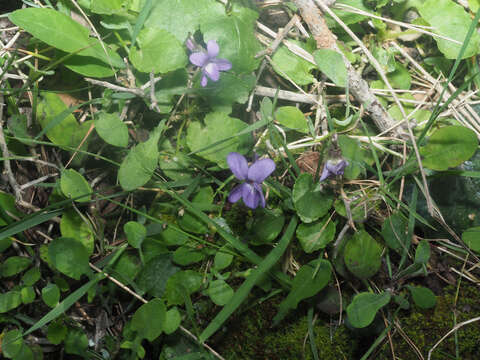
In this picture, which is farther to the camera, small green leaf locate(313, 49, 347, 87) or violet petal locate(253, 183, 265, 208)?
small green leaf locate(313, 49, 347, 87)

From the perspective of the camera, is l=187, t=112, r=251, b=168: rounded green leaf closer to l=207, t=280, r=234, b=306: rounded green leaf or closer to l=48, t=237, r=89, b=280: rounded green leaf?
l=207, t=280, r=234, b=306: rounded green leaf

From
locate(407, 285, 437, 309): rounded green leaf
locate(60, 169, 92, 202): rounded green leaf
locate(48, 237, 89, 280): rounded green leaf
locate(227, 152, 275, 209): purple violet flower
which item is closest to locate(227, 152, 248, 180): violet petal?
locate(227, 152, 275, 209): purple violet flower

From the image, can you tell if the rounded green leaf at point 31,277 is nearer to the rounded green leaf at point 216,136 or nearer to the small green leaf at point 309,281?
the rounded green leaf at point 216,136

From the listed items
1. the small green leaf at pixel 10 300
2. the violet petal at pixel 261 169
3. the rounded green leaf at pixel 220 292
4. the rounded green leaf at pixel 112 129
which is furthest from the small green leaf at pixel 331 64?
the small green leaf at pixel 10 300

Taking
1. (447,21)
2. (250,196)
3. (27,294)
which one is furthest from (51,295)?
(447,21)

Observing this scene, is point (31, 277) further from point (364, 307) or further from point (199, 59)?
point (364, 307)

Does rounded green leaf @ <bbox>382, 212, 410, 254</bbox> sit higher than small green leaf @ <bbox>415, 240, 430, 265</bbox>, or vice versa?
rounded green leaf @ <bbox>382, 212, 410, 254</bbox>
